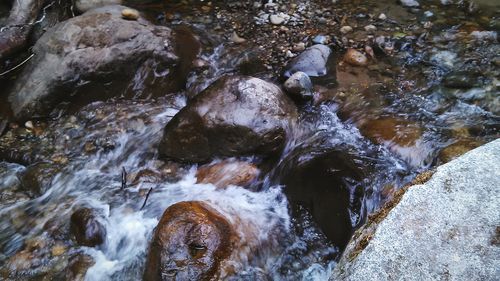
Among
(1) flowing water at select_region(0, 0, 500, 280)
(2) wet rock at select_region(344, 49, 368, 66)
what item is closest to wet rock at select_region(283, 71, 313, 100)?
(1) flowing water at select_region(0, 0, 500, 280)

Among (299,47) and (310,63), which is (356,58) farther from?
(299,47)

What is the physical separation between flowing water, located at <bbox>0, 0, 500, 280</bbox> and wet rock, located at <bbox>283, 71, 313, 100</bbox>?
13cm

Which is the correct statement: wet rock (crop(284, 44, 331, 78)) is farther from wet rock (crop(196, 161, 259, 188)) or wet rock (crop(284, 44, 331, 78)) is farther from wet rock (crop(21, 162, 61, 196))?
wet rock (crop(21, 162, 61, 196))

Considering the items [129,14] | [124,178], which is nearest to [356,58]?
[129,14]

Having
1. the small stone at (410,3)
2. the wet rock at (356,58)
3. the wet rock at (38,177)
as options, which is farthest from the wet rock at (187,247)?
the small stone at (410,3)

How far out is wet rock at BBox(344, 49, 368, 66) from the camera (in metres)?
4.97

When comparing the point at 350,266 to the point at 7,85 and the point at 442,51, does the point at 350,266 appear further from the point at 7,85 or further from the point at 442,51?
the point at 7,85

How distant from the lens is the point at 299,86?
4.43 m

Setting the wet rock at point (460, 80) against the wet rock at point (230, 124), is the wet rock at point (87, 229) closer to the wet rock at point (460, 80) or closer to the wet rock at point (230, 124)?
the wet rock at point (230, 124)

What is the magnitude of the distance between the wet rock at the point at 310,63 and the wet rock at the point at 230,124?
0.83m

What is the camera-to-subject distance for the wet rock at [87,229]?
338 cm

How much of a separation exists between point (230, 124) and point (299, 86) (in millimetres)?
1040

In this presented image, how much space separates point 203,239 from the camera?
9.20 feet

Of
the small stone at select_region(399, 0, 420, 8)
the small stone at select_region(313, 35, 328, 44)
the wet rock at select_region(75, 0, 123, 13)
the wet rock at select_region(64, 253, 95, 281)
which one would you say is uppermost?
the wet rock at select_region(75, 0, 123, 13)
